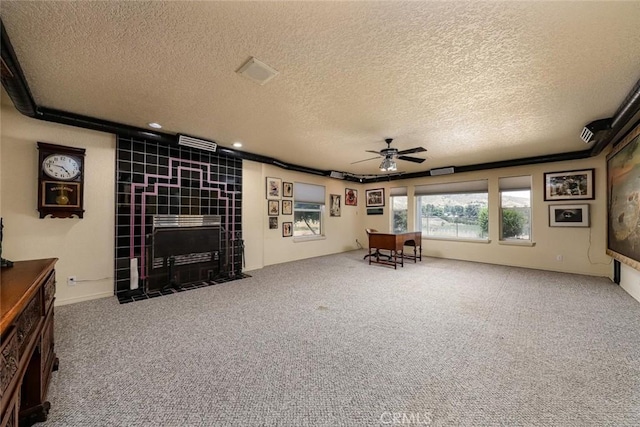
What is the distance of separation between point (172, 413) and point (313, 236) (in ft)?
18.1

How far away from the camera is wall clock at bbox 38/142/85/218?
301cm

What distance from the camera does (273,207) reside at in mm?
5734

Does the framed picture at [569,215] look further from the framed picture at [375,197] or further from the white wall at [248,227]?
the framed picture at [375,197]

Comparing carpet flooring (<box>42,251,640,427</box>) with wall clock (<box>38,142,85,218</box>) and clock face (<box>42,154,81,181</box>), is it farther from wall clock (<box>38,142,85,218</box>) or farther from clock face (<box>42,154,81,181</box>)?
clock face (<box>42,154,81,181</box>)

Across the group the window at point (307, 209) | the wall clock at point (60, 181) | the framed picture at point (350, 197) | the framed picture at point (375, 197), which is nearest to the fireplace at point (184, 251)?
the wall clock at point (60, 181)

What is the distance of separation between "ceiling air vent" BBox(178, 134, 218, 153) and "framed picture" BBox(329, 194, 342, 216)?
12.6 ft

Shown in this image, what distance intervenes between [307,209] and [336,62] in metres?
4.92

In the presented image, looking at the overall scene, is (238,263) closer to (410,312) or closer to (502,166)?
(410,312)

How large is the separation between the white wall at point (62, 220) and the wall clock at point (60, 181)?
0.36ft

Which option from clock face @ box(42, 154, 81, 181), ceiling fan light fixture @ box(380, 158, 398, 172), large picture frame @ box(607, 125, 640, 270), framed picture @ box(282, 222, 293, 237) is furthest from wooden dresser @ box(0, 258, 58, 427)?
large picture frame @ box(607, 125, 640, 270)

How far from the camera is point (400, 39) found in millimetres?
1786

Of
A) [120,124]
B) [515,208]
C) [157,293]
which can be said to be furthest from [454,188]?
[120,124]

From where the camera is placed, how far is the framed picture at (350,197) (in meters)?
7.93

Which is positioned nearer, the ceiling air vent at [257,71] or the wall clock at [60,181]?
the ceiling air vent at [257,71]
